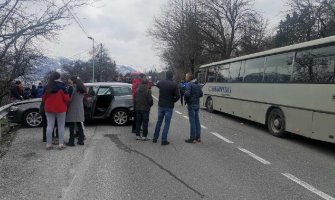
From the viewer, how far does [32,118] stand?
40.2 ft

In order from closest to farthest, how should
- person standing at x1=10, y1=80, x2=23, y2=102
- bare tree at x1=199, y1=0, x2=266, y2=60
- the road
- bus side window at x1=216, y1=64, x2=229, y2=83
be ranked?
the road, person standing at x1=10, y1=80, x2=23, y2=102, bus side window at x1=216, y1=64, x2=229, y2=83, bare tree at x1=199, y1=0, x2=266, y2=60

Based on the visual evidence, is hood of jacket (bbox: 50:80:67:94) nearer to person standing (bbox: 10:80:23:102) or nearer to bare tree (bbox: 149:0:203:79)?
person standing (bbox: 10:80:23:102)

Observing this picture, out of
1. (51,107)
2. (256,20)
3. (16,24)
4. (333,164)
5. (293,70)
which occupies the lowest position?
(333,164)

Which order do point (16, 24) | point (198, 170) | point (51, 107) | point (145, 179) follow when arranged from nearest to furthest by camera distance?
point (145, 179), point (198, 170), point (51, 107), point (16, 24)

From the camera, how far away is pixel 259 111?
1273 centimetres

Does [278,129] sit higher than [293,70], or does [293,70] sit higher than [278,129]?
[293,70]

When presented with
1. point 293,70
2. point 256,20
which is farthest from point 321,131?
point 256,20

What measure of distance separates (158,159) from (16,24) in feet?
21.9

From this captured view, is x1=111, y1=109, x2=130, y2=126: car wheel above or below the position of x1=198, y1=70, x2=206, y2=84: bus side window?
below

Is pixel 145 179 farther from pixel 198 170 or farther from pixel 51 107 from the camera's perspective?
pixel 51 107

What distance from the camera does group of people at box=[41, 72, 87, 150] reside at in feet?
28.2

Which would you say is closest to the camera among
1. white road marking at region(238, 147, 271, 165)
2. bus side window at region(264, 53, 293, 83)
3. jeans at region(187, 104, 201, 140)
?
white road marking at region(238, 147, 271, 165)

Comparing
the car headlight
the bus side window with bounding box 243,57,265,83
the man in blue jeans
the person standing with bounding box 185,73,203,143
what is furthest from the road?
the bus side window with bounding box 243,57,265,83

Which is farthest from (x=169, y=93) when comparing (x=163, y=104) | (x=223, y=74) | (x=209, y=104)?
(x=209, y=104)
